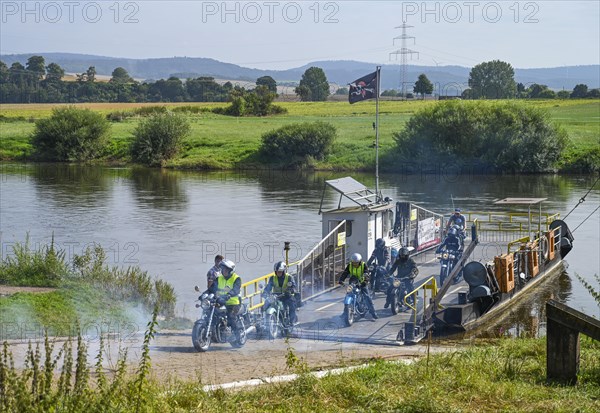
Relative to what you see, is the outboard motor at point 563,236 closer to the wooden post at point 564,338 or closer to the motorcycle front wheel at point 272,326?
the motorcycle front wheel at point 272,326

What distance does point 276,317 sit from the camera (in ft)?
58.3

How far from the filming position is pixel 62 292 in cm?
2178

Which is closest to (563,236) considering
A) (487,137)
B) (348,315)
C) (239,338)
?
(348,315)

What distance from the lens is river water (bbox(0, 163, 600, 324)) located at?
3338cm

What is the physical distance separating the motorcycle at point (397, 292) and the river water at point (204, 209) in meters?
6.30

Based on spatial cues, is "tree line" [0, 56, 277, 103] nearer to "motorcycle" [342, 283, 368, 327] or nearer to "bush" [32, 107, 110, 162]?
"bush" [32, 107, 110, 162]

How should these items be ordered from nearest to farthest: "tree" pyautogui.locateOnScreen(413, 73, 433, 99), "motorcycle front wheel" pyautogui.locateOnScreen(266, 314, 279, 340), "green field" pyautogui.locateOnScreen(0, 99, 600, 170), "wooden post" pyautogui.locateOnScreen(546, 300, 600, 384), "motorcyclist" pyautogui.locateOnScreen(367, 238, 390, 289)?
"wooden post" pyautogui.locateOnScreen(546, 300, 600, 384) → "motorcycle front wheel" pyautogui.locateOnScreen(266, 314, 279, 340) → "motorcyclist" pyautogui.locateOnScreen(367, 238, 390, 289) → "green field" pyautogui.locateOnScreen(0, 99, 600, 170) → "tree" pyautogui.locateOnScreen(413, 73, 433, 99)

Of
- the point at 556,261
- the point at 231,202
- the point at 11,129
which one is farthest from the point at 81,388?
the point at 11,129

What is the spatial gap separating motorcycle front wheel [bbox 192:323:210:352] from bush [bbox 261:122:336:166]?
198ft

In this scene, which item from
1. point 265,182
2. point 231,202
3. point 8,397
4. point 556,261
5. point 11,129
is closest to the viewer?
point 8,397

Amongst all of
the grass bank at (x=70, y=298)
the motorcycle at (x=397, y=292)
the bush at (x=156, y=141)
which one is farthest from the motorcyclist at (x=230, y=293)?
the bush at (x=156, y=141)

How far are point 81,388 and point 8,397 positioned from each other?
1.98 feet

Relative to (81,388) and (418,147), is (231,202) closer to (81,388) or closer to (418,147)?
(418,147)

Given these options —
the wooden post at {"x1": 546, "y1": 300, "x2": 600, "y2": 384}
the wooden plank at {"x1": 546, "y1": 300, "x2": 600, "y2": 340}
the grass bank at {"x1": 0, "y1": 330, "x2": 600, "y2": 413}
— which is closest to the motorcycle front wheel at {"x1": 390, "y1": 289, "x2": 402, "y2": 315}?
the grass bank at {"x1": 0, "y1": 330, "x2": 600, "y2": 413}
